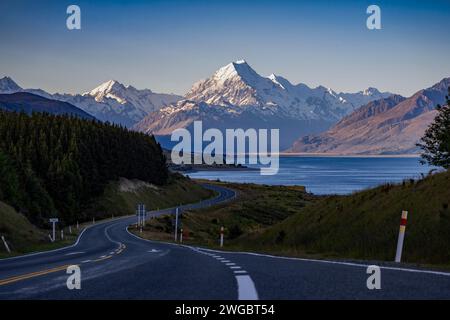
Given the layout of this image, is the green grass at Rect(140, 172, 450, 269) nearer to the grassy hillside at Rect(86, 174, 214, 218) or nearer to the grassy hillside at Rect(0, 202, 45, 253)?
the grassy hillside at Rect(0, 202, 45, 253)

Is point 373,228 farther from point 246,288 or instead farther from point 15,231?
point 15,231

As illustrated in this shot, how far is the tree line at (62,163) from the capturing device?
81062 millimetres

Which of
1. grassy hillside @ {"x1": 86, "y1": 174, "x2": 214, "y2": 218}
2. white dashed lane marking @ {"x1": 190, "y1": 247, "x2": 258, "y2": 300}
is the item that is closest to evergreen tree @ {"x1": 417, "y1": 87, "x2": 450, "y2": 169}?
white dashed lane marking @ {"x1": 190, "y1": 247, "x2": 258, "y2": 300}

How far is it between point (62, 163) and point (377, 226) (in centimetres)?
8250

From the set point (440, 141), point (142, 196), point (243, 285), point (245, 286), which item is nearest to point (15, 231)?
Result: point (440, 141)

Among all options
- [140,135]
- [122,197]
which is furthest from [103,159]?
[140,135]

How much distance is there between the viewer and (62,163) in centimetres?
10012

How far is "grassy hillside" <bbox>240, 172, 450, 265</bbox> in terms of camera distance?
67.0 feet

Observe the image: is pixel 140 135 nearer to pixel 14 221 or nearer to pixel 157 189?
pixel 157 189

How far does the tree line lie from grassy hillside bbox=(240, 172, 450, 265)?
46365mm

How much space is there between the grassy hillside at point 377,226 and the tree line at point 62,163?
46365 mm

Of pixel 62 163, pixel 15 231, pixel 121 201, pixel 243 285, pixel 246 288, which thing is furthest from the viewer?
pixel 121 201

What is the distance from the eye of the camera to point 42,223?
78.6 m
